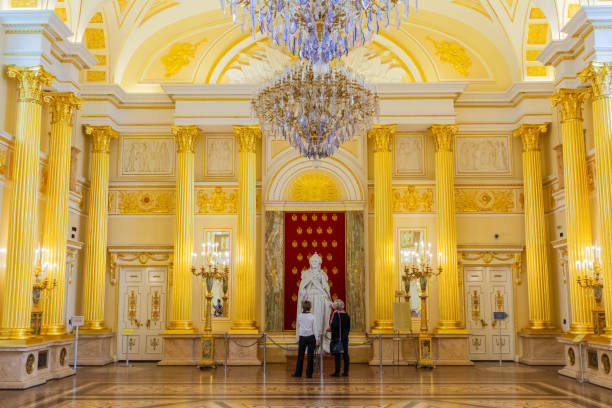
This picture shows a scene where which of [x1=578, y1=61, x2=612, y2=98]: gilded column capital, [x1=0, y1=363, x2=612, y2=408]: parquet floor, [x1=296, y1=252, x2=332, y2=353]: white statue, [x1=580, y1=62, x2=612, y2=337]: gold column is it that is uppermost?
[x1=578, y1=61, x2=612, y2=98]: gilded column capital

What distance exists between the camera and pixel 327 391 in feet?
33.0

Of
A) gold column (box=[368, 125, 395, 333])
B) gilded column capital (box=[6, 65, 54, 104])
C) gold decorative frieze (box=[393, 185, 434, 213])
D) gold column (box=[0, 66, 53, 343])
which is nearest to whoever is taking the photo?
gold column (box=[0, 66, 53, 343])

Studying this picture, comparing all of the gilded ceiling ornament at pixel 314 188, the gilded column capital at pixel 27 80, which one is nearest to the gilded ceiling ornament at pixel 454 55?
the gilded ceiling ornament at pixel 314 188

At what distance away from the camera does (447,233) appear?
1567 cm

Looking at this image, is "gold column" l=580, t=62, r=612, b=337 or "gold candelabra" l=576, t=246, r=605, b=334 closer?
A: "gold column" l=580, t=62, r=612, b=337

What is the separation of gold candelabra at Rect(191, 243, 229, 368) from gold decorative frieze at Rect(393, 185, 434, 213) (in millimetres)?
4608

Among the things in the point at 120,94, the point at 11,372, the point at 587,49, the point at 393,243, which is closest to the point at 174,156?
the point at 120,94

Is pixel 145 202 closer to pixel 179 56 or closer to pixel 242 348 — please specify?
pixel 179 56

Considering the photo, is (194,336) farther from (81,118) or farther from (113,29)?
(113,29)

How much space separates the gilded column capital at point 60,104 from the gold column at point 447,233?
28.3 feet

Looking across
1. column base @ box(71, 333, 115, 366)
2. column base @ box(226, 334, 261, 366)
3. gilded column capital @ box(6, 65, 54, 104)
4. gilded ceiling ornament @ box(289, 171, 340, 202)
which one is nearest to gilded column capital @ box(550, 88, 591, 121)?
gilded ceiling ornament @ box(289, 171, 340, 202)

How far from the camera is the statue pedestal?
1502 cm

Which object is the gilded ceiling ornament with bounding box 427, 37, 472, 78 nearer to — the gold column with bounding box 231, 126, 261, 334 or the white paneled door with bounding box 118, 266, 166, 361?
the gold column with bounding box 231, 126, 261, 334

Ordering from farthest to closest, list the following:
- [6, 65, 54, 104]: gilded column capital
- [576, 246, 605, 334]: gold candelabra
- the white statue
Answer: the white statue, [576, 246, 605, 334]: gold candelabra, [6, 65, 54, 104]: gilded column capital
